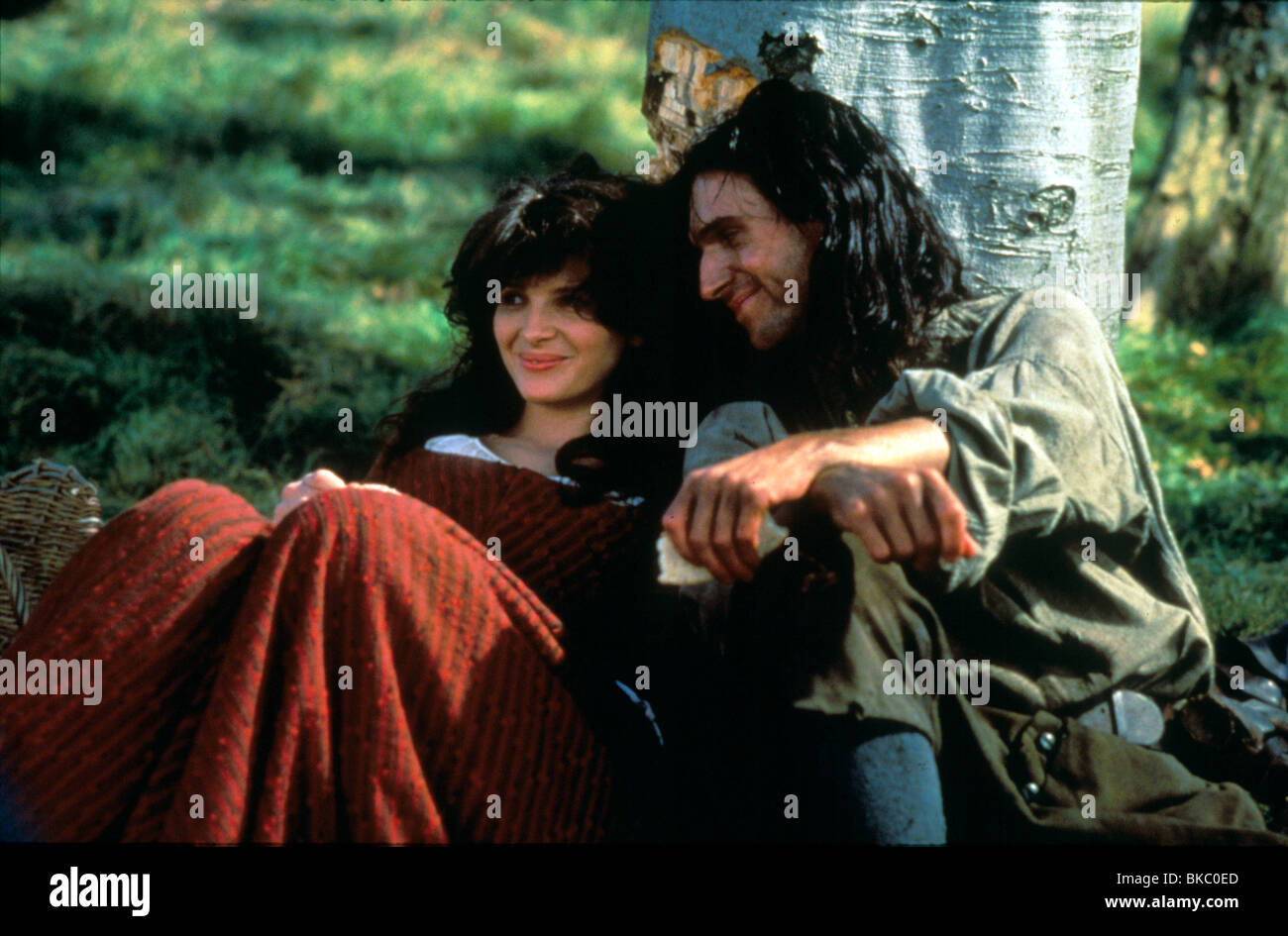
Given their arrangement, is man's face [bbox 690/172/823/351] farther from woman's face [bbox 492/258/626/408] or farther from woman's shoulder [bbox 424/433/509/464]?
woman's shoulder [bbox 424/433/509/464]

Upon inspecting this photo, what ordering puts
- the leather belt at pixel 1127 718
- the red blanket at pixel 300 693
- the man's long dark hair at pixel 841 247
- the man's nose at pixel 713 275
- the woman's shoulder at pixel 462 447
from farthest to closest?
the woman's shoulder at pixel 462 447 → the man's nose at pixel 713 275 → the man's long dark hair at pixel 841 247 → the leather belt at pixel 1127 718 → the red blanket at pixel 300 693

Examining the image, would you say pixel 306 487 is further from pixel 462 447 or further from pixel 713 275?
pixel 713 275

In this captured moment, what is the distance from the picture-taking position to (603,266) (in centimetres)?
317

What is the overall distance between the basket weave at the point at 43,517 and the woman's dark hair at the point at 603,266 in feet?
3.50

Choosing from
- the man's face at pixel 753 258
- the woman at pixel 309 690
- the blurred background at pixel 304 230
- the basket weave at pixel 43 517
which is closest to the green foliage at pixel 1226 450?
the blurred background at pixel 304 230

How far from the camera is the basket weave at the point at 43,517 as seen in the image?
11.1 ft

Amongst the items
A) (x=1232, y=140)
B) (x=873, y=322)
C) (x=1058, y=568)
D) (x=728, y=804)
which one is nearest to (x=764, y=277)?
(x=873, y=322)

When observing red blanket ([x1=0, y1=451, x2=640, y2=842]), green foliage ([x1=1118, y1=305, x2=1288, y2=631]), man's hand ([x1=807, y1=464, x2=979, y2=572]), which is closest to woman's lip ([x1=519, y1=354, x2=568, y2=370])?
red blanket ([x1=0, y1=451, x2=640, y2=842])

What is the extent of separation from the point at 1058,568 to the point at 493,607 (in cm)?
102

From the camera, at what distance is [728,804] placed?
7.67 ft

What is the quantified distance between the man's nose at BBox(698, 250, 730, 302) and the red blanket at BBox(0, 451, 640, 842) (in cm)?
80

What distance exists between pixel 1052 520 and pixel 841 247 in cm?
78

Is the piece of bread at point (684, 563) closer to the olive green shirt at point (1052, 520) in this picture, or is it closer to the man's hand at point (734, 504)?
the man's hand at point (734, 504)

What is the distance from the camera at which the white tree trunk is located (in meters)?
3.45
